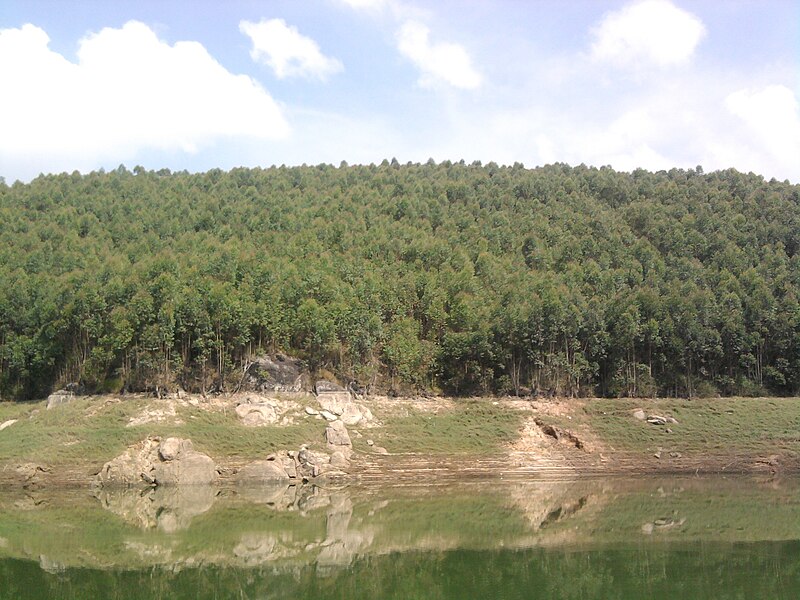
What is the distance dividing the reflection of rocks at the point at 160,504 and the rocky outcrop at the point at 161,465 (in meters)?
0.71

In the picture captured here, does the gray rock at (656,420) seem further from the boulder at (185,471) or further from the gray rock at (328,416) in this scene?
the boulder at (185,471)

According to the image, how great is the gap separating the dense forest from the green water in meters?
16.1

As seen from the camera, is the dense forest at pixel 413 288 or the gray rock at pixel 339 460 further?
the dense forest at pixel 413 288

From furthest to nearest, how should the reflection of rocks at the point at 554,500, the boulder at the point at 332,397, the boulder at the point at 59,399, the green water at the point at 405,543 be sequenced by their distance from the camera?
1. the boulder at the point at 59,399
2. the boulder at the point at 332,397
3. the reflection of rocks at the point at 554,500
4. the green water at the point at 405,543

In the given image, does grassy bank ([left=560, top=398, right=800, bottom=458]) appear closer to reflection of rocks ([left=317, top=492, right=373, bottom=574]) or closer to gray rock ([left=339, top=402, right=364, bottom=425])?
gray rock ([left=339, top=402, right=364, bottom=425])

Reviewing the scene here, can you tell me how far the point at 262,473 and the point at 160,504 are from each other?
8.19 m

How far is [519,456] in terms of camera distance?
47875 millimetres

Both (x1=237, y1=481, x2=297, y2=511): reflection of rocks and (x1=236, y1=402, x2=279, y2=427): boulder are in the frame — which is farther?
(x1=236, y1=402, x2=279, y2=427): boulder

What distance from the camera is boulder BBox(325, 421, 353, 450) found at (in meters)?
46.3

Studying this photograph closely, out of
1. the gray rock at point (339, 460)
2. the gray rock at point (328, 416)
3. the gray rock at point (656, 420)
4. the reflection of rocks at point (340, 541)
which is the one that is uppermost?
the gray rock at point (328, 416)

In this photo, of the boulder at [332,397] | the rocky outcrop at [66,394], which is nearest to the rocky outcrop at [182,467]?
the boulder at [332,397]

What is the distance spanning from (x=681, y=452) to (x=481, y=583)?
33.0 meters

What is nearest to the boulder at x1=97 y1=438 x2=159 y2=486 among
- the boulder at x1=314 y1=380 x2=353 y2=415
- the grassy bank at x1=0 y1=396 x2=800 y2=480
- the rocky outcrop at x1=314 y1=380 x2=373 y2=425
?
the grassy bank at x1=0 y1=396 x2=800 y2=480

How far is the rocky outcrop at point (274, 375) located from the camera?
51.6 metres
